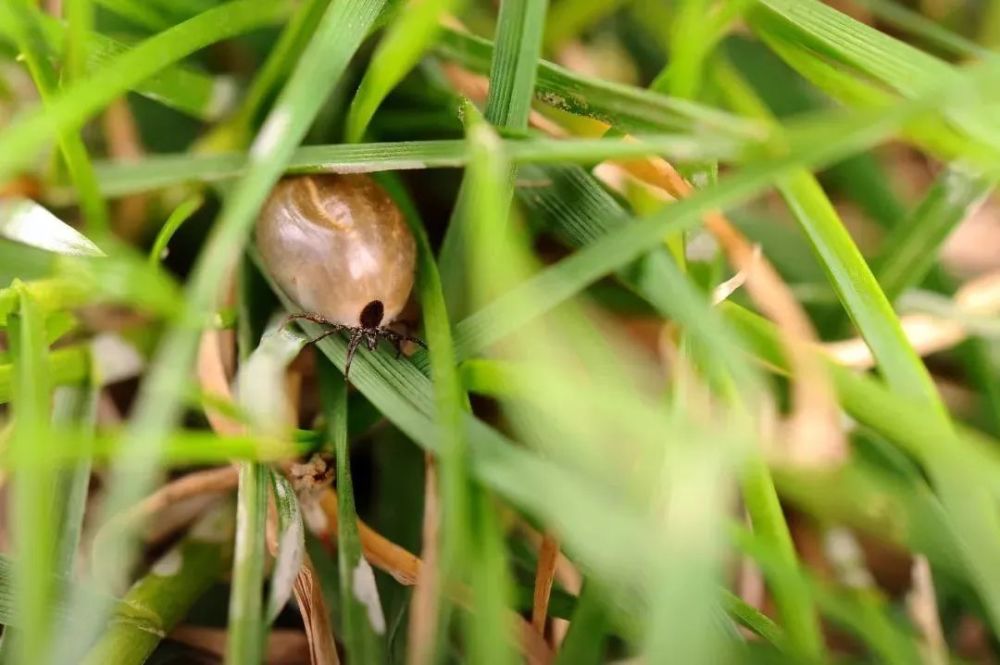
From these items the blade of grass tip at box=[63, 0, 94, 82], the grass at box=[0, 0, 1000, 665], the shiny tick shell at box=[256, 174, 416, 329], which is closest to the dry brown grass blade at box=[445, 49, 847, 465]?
the grass at box=[0, 0, 1000, 665]

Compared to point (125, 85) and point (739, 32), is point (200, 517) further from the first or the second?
point (739, 32)

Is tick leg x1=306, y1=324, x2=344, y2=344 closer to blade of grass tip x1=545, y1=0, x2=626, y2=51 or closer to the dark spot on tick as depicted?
the dark spot on tick

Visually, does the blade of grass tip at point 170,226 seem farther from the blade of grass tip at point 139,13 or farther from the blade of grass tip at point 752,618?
the blade of grass tip at point 752,618

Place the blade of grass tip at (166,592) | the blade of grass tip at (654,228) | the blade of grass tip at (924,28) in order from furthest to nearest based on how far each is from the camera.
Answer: the blade of grass tip at (924,28)
the blade of grass tip at (166,592)
the blade of grass tip at (654,228)

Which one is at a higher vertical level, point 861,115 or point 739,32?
point 739,32

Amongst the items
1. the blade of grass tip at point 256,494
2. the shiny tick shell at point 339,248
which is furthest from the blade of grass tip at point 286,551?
the shiny tick shell at point 339,248

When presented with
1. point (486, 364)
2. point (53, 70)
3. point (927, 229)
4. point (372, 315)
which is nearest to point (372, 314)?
point (372, 315)

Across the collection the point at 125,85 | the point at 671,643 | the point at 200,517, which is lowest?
the point at 671,643

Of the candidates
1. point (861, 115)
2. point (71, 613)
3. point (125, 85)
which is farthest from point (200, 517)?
point (861, 115)
